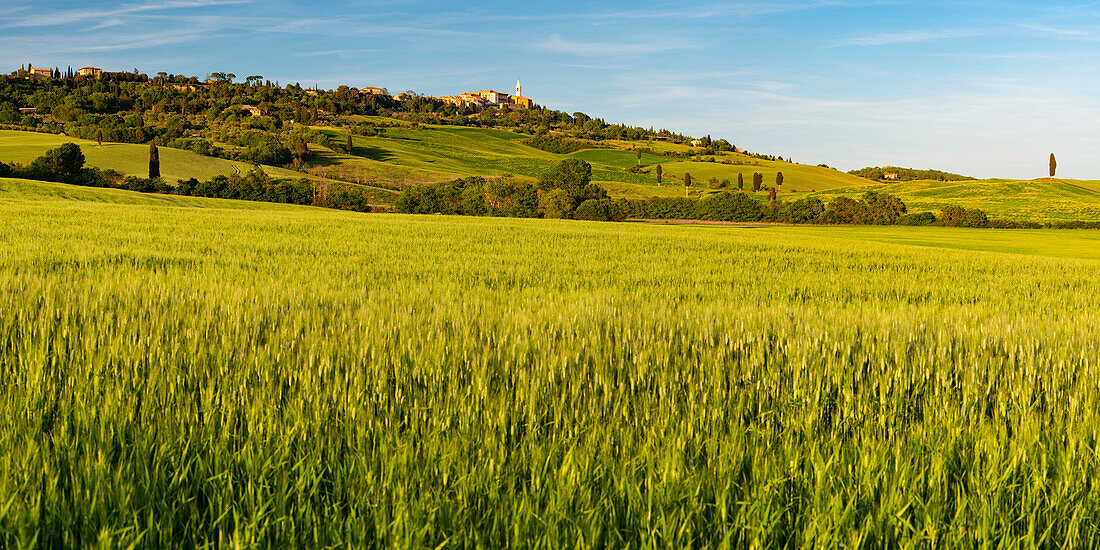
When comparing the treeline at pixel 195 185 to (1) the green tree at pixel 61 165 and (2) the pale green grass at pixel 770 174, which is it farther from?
(2) the pale green grass at pixel 770 174

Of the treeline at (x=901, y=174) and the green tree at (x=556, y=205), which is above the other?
the treeline at (x=901, y=174)

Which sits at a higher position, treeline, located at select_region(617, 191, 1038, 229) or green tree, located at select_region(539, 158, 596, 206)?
green tree, located at select_region(539, 158, 596, 206)

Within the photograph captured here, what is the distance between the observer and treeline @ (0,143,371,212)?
64875 millimetres

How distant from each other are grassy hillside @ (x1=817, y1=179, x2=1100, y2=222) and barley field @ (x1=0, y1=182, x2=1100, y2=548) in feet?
265

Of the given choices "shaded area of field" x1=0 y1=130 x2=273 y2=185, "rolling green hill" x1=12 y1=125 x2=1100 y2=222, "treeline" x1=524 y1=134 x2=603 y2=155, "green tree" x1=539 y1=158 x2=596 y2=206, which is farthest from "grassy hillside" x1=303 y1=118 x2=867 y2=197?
"shaded area of field" x1=0 y1=130 x2=273 y2=185

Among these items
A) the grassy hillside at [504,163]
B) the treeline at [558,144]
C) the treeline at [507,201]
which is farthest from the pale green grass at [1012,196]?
the treeline at [558,144]

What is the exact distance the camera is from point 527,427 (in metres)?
2.67

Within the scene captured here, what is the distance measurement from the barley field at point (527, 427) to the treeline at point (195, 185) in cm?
6490

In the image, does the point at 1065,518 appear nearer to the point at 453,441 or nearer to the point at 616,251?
the point at 453,441

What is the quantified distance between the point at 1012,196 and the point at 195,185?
103956 mm

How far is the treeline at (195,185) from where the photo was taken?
2554 inches

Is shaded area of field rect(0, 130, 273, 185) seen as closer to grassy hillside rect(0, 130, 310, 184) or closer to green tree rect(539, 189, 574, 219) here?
grassy hillside rect(0, 130, 310, 184)

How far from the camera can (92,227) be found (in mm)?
17953

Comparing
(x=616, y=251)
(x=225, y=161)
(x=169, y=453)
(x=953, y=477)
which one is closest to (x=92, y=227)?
(x=616, y=251)
